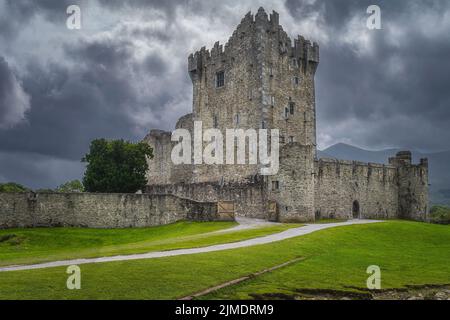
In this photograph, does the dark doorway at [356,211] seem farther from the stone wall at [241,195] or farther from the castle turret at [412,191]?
the stone wall at [241,195]

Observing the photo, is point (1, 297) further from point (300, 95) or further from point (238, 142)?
point (300, 95)

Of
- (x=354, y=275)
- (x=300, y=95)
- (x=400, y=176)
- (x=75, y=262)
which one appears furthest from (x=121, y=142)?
(x=354, y=275)

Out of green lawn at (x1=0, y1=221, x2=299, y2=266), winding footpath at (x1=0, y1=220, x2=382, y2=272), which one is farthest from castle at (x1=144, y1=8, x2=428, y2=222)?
winding footpath at (x1=0, y1=220, x2=382, y2=272)

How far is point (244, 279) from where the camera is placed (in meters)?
21.3

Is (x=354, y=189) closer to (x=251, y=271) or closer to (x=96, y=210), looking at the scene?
(x=96, y=210)

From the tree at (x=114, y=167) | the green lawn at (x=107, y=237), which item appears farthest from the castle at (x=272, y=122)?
the green lawn at (x=107, y=237)

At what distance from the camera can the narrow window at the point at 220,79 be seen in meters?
65.0

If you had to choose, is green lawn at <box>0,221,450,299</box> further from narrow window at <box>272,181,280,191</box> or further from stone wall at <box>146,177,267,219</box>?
stone wall at <box>146,177,267,219</box>

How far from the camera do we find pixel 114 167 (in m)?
59.8

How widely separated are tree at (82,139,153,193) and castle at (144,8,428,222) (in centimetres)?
424

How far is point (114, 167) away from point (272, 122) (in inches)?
696

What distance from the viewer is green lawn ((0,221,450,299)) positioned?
18703 millimetres

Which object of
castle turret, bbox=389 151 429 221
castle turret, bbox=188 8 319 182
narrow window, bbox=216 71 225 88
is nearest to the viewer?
castle turret, bbox=188 8 319 182
